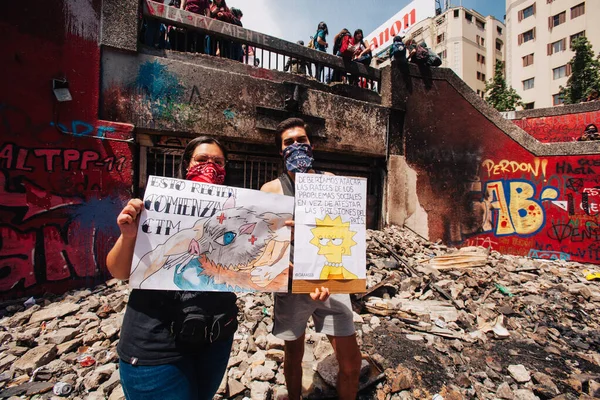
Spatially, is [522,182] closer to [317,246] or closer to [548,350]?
[548,350]

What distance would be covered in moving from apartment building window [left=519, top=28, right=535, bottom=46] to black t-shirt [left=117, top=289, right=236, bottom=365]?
40870 mm

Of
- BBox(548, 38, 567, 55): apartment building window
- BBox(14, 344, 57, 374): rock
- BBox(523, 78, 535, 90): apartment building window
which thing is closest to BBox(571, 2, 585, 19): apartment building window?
BBox(548, 38, 567, 55): apartment building window

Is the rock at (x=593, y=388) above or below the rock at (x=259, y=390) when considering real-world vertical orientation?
below

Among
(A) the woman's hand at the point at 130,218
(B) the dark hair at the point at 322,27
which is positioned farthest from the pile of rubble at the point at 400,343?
(B) the dark hair at the point at 322,27

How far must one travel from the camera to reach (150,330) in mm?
1234

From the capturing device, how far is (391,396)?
2.49 m

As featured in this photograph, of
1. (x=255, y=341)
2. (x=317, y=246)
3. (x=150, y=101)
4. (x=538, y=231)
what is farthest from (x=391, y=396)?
(x=538, y=231)

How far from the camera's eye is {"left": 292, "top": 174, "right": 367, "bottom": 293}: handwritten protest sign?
1640 mm

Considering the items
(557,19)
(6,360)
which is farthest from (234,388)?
(557,19)

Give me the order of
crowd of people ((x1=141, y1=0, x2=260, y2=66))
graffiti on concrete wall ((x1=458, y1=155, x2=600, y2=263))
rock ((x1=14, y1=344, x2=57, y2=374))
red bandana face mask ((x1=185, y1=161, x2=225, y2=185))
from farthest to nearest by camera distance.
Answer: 1. graffiti on concrete wall ((x1=458, y1=155, x2=600, y2=263))
2. crowd of people ((x1=141, y1=0, x2=260, y2=66))
3. rock ((x1=14, y1=344, x2=57, y2=374))
4. red bandana face mask ((x1=185, y1=161, x2=225, y2=185))

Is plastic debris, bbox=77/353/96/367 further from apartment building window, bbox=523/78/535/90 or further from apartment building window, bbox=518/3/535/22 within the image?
apartment building window, bbox=518/3/535/22

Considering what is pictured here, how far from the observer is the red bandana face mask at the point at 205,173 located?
1578 mm

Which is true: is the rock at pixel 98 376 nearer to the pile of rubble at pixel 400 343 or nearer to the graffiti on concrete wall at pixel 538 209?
the pile of rubble at pixel 400 343

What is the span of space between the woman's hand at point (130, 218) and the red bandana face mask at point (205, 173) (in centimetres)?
33
